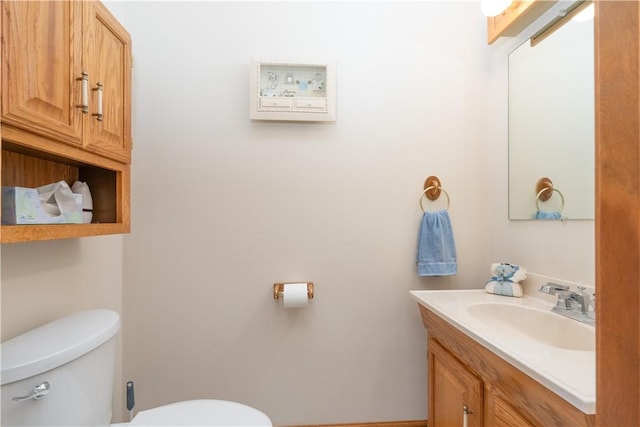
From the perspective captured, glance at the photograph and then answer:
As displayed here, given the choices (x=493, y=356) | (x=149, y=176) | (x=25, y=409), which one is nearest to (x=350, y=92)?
(x=149, y=176)

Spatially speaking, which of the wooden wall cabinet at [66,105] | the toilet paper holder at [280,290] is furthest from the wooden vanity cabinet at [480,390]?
the wooden wall cabinet at [66,105]

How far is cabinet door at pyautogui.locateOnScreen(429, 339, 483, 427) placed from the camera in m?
1.04

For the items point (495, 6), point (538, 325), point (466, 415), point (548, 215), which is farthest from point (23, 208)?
point (495, 6)

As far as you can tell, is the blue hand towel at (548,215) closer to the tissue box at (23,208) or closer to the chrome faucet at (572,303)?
the chrome faucet at (572,303)

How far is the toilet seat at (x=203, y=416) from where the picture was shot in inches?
43.3

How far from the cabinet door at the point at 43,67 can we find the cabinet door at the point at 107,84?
0.06 m

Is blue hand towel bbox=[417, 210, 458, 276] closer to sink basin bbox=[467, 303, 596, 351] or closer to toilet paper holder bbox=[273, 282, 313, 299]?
sink basin bbox=[467, 303, 596, 351]

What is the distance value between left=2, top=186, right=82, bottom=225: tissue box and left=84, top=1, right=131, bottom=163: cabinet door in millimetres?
219

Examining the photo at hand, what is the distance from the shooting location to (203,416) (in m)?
1.13

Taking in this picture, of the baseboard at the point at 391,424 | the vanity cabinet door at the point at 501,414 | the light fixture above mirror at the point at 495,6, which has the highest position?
the light fixture above mirror at the point at 495,6

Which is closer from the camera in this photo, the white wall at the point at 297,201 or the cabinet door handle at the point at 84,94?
the cabinet door handle at the point at 84,94

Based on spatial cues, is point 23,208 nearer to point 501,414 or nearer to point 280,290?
point 280,290

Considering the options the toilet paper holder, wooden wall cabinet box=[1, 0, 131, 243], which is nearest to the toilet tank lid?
wooden wall cabinet box=[1, 0, 131, 243]

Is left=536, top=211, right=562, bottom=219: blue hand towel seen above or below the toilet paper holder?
above
